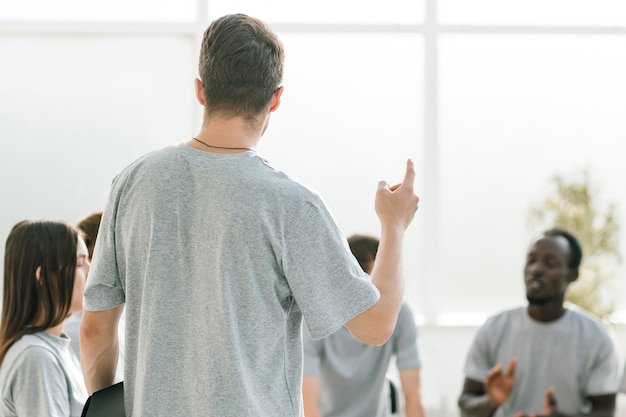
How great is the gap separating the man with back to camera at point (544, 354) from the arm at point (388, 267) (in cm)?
247

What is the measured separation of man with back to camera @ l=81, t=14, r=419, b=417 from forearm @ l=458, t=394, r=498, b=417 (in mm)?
2473

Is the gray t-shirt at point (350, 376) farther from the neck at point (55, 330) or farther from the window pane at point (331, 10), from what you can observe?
the window pane at point (331, 10)

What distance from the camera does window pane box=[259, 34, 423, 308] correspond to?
5.80 m

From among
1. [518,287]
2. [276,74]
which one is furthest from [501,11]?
[276,74]

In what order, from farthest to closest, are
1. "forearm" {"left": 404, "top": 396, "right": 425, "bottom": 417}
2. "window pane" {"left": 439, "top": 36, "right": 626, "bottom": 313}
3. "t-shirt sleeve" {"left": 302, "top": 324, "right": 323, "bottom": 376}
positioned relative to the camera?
"window pane" {"left": 439, "top": 36, "right": 626, "bottom": 313} → "forearm" {"left": 404, "top": 396, "right": 425, "bottom": 417} → "t-shirt sleeve" {"left": 302, "top": 324, "right": 323, "bottom": 376}

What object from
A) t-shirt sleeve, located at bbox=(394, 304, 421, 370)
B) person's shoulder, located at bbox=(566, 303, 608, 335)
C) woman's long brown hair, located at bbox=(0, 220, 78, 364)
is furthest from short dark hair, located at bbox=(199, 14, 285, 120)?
person's shoulder, located at bbox=(566, 303, 608, 335)

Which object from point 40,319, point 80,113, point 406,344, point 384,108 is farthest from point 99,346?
point 384,108

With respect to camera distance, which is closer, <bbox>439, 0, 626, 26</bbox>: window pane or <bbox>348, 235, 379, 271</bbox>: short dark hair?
<bbox>348, 235, 379, 271</bbox>: short dark hair

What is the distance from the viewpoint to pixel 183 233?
60.5 inches

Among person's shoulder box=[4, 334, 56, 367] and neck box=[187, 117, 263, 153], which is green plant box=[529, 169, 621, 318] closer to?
person's shoulder box=[4, 334, 56, 367]

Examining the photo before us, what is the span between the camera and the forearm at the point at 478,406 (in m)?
3.93

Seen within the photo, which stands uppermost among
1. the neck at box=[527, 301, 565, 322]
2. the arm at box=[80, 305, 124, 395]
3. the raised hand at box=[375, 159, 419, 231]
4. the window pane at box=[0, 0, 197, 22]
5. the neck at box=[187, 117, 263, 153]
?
the window pane at box=[0, 0, 197, 22]

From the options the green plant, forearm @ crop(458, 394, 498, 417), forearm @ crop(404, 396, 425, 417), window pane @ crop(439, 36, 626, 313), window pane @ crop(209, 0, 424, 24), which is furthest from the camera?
window pane @ crop(439, 36, 626, 313)

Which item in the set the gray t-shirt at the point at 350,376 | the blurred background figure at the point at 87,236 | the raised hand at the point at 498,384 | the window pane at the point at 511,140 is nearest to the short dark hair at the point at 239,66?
the blurred background figure at the point at 87,236
